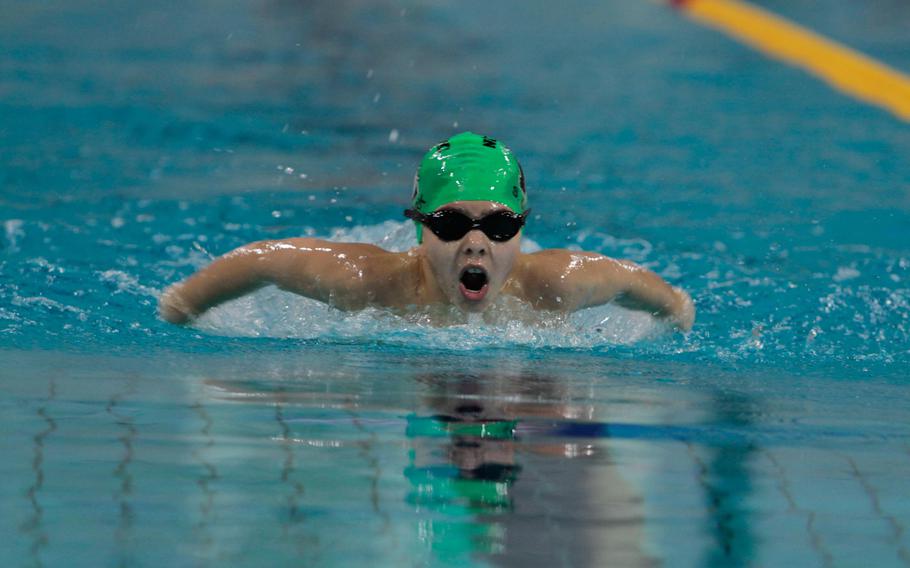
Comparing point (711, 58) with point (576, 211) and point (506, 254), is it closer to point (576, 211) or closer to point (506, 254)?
point (576, 211)

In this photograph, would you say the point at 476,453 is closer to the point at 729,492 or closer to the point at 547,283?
the point at 729,492

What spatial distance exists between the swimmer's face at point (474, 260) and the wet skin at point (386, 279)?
18 mm

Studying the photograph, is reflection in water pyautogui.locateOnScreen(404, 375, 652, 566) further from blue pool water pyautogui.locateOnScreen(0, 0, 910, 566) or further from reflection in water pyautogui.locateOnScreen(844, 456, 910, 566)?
reflection in water pyautogui.locateOnScreen(844, 456, 910, 566)

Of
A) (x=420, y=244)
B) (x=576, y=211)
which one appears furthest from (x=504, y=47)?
(x=420, y=244)

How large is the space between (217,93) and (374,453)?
550 cm

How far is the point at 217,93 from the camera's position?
304 inches

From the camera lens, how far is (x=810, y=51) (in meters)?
9.50

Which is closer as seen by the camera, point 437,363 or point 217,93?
point 437,363

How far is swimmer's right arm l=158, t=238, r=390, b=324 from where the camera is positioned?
3.57 m

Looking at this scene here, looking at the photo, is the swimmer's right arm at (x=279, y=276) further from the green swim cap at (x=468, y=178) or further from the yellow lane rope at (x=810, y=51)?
the yellow lane rope at (x=810, y=51)

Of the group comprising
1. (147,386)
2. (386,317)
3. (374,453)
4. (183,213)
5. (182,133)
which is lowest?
(374,453)

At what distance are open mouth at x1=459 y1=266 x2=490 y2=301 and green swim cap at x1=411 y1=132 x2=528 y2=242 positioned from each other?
0.65 ft

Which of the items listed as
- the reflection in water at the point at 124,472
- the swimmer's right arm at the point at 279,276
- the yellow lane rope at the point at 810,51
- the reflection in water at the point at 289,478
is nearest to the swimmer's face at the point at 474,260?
the swimmer's right arm at the point at 279,276

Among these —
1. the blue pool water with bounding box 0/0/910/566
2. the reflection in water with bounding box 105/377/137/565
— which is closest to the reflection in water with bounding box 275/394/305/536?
the blue pool water with bounding box 0/0/910/566
